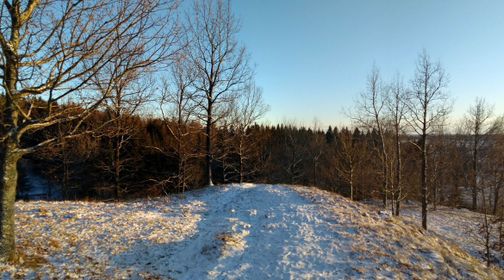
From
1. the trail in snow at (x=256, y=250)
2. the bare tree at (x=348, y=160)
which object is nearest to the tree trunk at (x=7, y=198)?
the trail in snow at (x=256, y=250)

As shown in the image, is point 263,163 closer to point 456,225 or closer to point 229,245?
point 456,225

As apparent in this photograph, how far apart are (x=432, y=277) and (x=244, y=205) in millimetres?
6647

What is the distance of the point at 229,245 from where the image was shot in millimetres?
7434

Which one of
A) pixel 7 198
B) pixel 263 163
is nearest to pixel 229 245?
pixel 7 198

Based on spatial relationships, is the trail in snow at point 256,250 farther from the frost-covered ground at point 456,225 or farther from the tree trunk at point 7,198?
the frost-covered ground at point 456,225

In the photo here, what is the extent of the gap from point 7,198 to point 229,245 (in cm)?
476

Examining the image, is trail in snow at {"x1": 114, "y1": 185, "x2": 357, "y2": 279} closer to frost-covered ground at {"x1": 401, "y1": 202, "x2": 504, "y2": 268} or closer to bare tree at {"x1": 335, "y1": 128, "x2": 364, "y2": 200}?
frost-covered ground at {"x1": 401, "y1": 202, "x2": 504, "y2": 268}

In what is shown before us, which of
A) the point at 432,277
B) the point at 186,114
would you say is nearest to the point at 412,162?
the point at 186,114

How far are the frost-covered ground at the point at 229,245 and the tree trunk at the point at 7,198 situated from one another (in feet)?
1.30

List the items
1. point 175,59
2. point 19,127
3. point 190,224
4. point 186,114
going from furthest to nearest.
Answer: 1. point 186,114
2. point 190,224
3. point 175,59
4. point 19,127

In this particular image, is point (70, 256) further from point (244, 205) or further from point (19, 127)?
point (244, 205)

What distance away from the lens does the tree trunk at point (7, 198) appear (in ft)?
18.4

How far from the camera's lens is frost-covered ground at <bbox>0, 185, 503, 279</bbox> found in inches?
247

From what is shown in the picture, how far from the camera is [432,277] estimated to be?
671 centimetres
